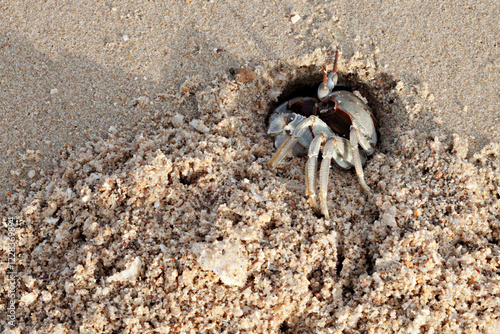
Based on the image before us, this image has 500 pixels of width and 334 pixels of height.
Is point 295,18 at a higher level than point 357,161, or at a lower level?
higher

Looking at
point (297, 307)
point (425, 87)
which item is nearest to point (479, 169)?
point (425, 87)

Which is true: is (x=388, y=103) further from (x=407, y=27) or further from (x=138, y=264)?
(x=138, y=264)

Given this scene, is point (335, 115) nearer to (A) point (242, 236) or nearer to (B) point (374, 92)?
(B) point (374, 92)

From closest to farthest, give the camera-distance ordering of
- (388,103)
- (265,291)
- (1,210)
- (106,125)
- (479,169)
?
(265,291) → (1,210) → (479,169) → (106,125) → (388,103)

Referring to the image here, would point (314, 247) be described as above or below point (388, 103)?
below

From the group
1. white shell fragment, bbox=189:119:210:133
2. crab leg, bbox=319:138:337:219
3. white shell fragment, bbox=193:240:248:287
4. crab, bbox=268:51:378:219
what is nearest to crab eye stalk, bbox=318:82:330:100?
crab, bbox=268:51:378:219

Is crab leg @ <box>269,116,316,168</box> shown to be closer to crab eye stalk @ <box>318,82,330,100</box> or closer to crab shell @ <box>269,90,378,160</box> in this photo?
crab shell @ <box>269,90,378,160</box>

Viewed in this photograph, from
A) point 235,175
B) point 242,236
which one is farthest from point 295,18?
point 242,236
